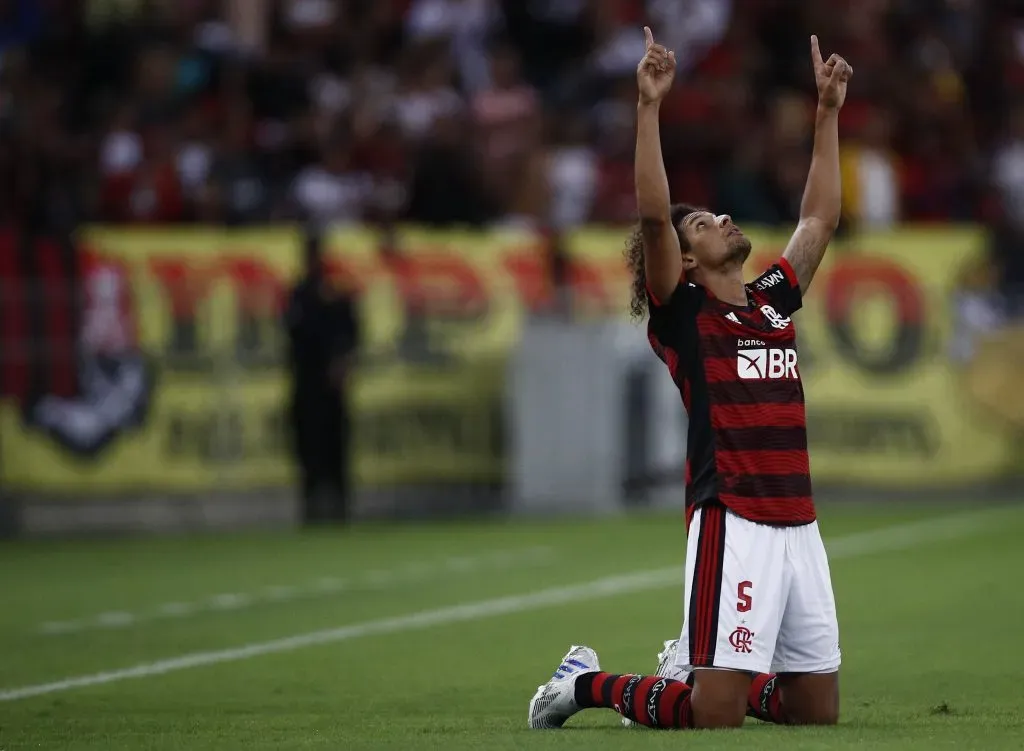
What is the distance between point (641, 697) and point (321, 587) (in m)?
6.31

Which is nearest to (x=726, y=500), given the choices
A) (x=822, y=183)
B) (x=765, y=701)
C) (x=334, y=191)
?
(x=765, y=701)

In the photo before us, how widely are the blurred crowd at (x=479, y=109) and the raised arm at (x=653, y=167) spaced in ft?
39.2

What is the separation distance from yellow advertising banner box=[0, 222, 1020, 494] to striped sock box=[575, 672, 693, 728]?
420 inches

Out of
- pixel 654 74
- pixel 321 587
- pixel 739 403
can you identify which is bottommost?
pixel 321 587

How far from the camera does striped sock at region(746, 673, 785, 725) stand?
713cm

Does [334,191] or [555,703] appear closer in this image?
[555,703]

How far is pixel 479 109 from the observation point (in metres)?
20.1

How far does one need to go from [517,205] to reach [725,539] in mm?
12536

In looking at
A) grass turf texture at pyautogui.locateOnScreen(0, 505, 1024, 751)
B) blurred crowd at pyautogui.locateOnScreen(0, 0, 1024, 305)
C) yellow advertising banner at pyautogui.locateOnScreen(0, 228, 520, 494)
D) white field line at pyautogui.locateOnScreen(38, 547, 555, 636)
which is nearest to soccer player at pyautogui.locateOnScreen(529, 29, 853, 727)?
grass turf texture at pyautogui.locateOnScreen(0, 505, 1024, 751)

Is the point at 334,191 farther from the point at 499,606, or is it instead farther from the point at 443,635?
the point at 443,635

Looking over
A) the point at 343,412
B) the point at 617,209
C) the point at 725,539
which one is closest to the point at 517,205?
the point at 617,209

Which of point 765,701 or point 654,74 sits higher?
point 654,74

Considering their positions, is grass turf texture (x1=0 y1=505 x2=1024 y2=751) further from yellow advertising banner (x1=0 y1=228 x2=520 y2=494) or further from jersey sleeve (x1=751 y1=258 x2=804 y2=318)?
jersey sleeve (x1=751 y1=258 x2=804 y2=318)

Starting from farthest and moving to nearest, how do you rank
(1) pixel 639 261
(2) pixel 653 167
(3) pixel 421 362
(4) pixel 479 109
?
(4) pixel 479 109
(3) pixel 421 362
(1) pixel 639 261
(2) pixel 653 167
